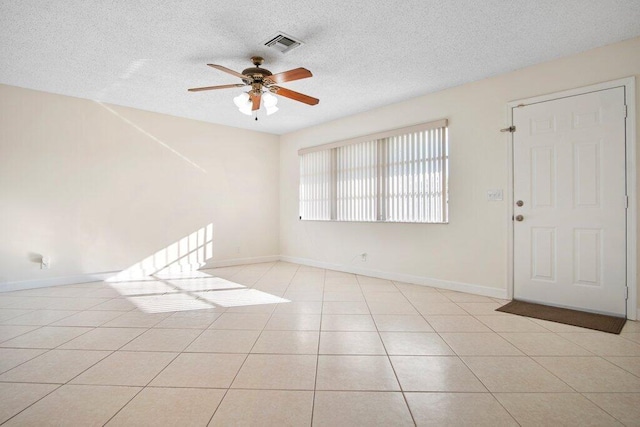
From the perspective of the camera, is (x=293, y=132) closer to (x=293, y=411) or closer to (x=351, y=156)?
(x=351, y=156)

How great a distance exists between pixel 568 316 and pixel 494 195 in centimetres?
151

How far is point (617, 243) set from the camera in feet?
10.0

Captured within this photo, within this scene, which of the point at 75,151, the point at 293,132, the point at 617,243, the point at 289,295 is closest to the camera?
the point at 617,243

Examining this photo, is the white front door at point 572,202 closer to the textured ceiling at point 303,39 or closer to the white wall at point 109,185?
the textured ceiling at point 303,39

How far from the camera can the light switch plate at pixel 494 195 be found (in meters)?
3.81

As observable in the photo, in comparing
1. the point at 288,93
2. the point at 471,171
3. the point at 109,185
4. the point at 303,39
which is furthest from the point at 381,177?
the point at 109,185

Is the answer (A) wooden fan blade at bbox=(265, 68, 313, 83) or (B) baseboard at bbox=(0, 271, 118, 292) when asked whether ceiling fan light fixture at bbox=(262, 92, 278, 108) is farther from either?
(B) baseboard at bbox=(0, 271, 118, 292)

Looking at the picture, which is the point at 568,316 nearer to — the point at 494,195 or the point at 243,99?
the point at 494,195

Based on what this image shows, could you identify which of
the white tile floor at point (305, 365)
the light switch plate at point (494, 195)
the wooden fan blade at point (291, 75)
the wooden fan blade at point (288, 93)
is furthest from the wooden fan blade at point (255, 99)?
the light switch plate at point (494, 195)

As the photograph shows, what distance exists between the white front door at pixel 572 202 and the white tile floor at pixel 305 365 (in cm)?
54

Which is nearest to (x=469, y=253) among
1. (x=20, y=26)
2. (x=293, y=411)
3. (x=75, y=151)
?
(x=293, y=411)

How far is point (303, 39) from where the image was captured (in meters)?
3.01

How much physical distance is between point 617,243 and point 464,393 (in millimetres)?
2591

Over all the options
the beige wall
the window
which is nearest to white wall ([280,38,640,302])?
the beige wall
